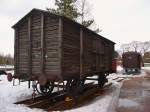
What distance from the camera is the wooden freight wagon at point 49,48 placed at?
10672 mm

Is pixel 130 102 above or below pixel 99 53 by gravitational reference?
below

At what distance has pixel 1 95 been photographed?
484 inches

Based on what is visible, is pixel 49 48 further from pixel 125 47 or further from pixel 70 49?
pixel 125 47

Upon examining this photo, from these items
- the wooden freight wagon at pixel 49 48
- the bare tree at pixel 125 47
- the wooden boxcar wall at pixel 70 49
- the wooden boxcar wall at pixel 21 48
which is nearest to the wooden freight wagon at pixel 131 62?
the wooden freight wagon at pixel 49 48

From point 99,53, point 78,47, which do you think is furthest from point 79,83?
point 99,53

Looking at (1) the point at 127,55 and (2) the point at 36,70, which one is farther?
(1) the point at 127,55

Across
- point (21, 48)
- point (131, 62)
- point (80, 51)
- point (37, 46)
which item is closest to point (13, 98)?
point (21, 48)

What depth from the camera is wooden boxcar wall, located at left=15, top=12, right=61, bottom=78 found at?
10812mm

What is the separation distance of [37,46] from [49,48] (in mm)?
766

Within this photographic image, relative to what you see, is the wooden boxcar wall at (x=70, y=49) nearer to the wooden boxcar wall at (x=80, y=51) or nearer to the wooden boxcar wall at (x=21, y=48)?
the wooden boxcar wall at (x=80, y=51)

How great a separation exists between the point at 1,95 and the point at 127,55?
28205 millimetres

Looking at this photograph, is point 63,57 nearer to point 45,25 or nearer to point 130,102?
point 45,25

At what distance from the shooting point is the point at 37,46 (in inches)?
448

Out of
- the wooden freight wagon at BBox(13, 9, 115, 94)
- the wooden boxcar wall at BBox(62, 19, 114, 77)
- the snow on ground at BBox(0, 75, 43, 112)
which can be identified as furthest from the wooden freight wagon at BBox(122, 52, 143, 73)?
the snow on ground at BBox(0, 75, 43, 112)
